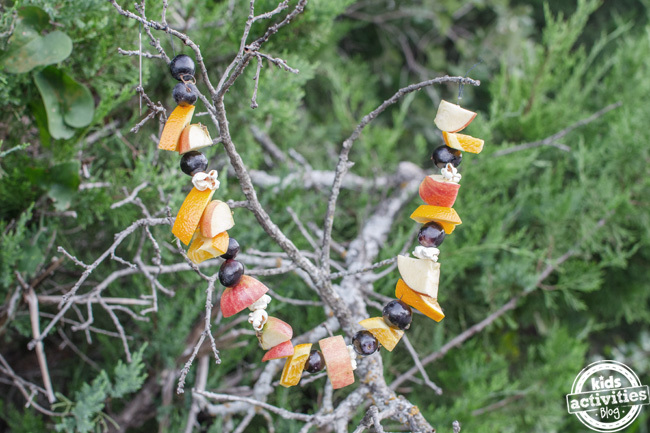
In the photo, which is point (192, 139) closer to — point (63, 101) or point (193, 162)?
point (193, 162)

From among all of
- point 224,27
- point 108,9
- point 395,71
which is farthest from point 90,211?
point 395,71

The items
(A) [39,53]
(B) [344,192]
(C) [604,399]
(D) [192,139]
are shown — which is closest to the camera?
(D) [192,139]

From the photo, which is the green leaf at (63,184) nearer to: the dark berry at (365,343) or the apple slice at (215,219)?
the apple slice at (215,219)

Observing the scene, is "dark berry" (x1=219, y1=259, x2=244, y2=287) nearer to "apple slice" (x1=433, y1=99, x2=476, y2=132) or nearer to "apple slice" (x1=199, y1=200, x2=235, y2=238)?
"apple slice" (x1=199, y1=200, x2=235, y2=238)

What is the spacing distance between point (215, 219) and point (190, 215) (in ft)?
0.10

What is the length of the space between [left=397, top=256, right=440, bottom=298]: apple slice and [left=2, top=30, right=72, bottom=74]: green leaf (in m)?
0.66

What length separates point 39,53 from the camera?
77 cm

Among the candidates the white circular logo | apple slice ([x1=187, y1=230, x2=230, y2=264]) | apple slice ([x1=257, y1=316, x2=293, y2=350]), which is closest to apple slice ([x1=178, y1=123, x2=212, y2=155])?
apple slice ([x1=187, y1=230, x2=230, y2=264])

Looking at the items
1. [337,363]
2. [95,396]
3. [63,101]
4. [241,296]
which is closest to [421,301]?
[337,363]

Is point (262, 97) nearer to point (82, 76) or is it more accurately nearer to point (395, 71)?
point (82, 76)

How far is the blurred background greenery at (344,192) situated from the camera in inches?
32.3

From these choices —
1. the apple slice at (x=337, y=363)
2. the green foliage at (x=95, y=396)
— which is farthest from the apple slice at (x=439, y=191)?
the green foliage at (x=95, y=396)

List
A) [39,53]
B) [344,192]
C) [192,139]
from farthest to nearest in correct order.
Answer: [344,192] → [39,53] → [192,139]

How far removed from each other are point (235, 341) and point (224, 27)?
697mm
